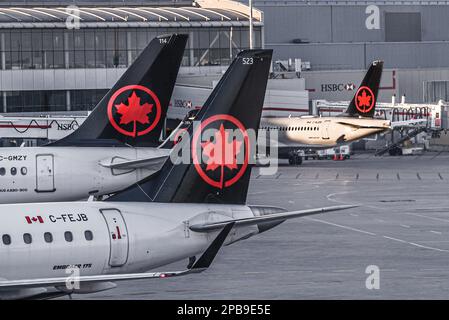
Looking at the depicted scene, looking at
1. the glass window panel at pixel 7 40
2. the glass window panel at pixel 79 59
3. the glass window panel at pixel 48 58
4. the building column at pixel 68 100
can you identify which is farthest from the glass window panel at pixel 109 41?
the glass window panel at pixel 7 40

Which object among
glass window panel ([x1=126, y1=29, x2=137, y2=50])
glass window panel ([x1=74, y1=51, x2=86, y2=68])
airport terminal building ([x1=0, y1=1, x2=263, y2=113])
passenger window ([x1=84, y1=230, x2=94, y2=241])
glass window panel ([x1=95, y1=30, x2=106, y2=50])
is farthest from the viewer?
glass window panel ([x1=126, y1=29, x2=137, y2=50])

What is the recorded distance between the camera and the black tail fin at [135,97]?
4834cm

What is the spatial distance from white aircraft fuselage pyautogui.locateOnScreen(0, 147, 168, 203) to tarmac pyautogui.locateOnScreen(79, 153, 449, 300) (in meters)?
5.64

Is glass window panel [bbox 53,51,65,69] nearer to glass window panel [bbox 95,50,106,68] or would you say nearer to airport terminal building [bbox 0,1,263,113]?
airport terminal building [bbox 0,1,263,113]

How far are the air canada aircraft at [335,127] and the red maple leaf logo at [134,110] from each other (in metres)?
54.6

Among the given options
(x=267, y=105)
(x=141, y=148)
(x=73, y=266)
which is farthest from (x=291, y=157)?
(x=73, y=266)

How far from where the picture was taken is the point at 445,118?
123 meters

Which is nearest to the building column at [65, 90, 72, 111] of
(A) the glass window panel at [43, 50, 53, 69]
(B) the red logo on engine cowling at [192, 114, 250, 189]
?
(A) the glass window panel at [43, 50, 53, 69]

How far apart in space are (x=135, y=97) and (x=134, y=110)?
0.52 metres

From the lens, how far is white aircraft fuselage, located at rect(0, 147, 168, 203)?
47.7 metres

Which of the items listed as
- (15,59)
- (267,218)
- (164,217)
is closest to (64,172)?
(164,217)

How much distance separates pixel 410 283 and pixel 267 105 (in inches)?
3165

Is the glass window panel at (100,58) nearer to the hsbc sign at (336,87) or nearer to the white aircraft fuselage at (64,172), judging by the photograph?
the hsbc sign at (336,87)

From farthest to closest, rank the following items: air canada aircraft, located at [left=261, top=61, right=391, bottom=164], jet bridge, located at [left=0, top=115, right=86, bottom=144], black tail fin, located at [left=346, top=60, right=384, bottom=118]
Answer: black tail fin, located at [left=346, top=60, right=384, bottom=118] < air canada aircraft, located at [left=261, top=61, right=391, bottom=164] < jet bridge, located at [left=0, top=115, right=86, bottom=144]
